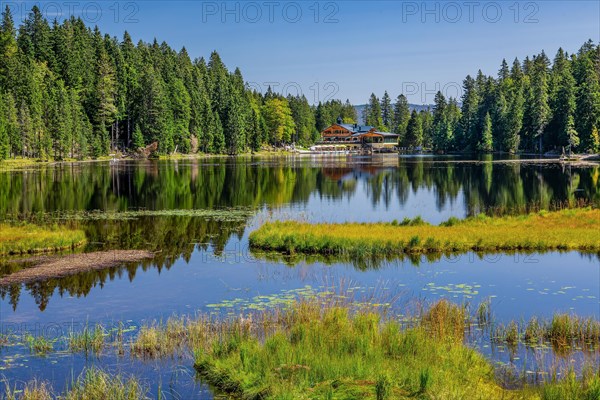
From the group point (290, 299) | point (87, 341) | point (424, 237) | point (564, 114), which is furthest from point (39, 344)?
point (564, 114)

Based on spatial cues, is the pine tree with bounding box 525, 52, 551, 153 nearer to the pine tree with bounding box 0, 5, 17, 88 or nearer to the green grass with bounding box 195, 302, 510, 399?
the pine tree with bounding box 0, 5, 17, 88

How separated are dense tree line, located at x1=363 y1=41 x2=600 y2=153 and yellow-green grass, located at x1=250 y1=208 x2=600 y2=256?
84.9 metres

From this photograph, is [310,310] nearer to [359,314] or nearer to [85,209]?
[359,314]

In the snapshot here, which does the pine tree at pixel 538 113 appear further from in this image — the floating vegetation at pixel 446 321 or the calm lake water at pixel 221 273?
the floating vegetation at pixel 446 321

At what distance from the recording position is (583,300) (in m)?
20.6

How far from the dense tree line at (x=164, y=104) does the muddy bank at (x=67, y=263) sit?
68.2 metres

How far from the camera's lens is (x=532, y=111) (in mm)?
131000

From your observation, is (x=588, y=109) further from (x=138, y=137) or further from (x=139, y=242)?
(x=139, y=242)

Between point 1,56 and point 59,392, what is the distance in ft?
372

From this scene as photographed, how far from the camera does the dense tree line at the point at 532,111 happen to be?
110688 millimetres

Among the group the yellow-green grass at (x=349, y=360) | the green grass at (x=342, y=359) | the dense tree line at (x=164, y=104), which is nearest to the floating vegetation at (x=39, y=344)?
the yellow-green grass at (x=349, y=360)

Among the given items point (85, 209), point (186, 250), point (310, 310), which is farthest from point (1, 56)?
point (310, 310)

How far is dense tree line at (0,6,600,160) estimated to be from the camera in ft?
351

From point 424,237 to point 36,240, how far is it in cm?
1926
